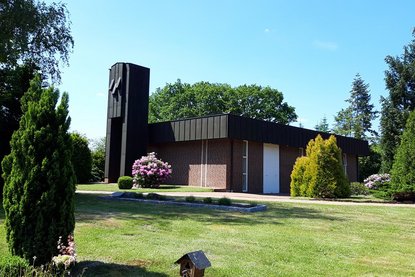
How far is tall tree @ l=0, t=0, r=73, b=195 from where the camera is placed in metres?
13.0

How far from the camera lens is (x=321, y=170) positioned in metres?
18.6

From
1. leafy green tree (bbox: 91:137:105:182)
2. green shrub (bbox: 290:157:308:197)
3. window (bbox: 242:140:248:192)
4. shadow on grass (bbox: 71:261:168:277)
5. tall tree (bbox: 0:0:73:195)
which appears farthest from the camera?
leafy green tree (bbox: 91:137:105:182)

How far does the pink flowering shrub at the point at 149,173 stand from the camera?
23250mm

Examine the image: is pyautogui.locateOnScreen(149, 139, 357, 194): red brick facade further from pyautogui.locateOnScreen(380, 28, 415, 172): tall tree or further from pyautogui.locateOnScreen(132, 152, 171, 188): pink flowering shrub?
pyautogui.locateOnScreen(380, 28, 415, 172): tall tree

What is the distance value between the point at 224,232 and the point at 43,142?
411cm

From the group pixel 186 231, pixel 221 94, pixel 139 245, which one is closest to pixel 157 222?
pixel 186 231

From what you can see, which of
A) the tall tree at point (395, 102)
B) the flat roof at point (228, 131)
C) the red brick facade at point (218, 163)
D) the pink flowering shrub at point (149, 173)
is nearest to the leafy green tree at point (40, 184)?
the flat roof at point (228, 131)

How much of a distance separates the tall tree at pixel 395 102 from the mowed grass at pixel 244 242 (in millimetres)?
28136

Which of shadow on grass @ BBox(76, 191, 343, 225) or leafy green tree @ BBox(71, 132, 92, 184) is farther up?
leafy green tree @ BBox(71, 132, 92, 184)

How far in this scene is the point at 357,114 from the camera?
61.1m

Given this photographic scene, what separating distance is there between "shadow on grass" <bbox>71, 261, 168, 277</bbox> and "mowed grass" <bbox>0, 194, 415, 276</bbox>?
1 centimetres

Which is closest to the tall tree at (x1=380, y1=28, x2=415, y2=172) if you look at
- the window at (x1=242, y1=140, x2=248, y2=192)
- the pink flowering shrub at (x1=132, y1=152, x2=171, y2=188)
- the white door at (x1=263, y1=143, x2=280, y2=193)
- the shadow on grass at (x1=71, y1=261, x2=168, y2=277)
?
the white door at (x1=263, y1=143, x2=280, y2=193)

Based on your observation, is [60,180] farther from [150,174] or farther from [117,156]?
[117,156]

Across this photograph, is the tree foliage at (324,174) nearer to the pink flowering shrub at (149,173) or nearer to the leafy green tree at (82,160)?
the pink flowering shrub at (149,173)
